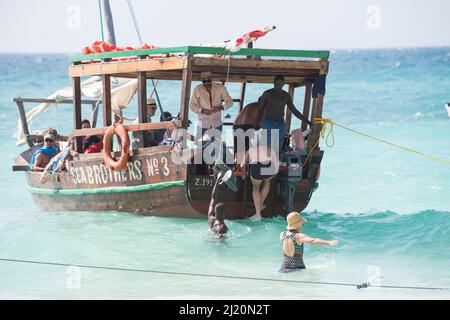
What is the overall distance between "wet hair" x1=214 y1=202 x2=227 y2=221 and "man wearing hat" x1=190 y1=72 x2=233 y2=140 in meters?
1.22

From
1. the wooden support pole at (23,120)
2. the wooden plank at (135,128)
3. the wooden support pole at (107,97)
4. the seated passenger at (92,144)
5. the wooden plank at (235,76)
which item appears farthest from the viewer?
the wooden support pole at (23,120)

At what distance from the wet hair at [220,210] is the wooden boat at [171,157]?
609mm

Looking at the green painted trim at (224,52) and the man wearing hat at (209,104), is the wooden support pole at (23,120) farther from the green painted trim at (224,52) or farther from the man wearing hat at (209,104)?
the man wearing hat at (209,104)

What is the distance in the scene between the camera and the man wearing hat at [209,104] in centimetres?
1312

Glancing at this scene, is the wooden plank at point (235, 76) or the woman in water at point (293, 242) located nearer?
the woman in water at point (293, 242)

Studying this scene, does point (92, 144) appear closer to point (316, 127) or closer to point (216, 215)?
point (216, 215)

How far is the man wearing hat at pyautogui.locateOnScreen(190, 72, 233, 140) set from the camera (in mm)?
13117

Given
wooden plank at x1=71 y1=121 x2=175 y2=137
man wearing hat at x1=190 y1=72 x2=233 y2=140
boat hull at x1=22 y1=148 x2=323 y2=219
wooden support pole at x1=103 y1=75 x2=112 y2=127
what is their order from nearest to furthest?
wooden plank at x1=71 y1=121 x2=175 y2=137 < boat hull at x1=22 y1=148 x2=323 y2=219 < man wearing hat at x1=190 y1=72 x2=233 y2=140 < wooden support pole at x1=103 y1=75 x2=112 y2=127

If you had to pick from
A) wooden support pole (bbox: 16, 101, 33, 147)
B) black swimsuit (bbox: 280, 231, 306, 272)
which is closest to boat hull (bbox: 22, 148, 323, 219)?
black swimsuit (bbox: 280, 231, 306, 272)

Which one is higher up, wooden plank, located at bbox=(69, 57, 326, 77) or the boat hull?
wooden plank, located at bbox=(69, 57, 326, 77)

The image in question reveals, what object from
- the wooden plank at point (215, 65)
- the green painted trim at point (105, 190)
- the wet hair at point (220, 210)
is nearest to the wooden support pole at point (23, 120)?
the green painted trim at point (105, 190)

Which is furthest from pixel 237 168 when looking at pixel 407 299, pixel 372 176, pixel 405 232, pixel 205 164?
pixel 372 176

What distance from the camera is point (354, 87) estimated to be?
156ft

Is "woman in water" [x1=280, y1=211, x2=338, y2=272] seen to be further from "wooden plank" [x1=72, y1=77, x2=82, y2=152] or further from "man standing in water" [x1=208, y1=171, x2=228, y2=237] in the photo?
"wooden plank" [x1=72, y1=77, x2=82, y2=152]
